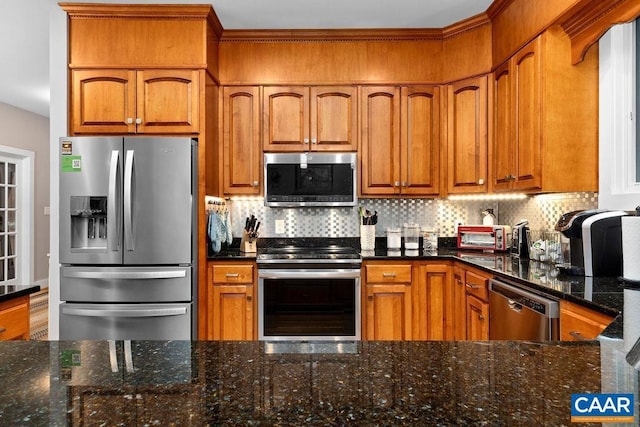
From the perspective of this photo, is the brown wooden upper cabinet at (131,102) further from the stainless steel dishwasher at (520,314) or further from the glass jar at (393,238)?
the stainless steel dishwasher at (520,314)

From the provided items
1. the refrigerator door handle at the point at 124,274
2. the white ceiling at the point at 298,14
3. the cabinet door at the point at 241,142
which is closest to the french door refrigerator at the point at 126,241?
the refrigerator door handle at the point at 124,274

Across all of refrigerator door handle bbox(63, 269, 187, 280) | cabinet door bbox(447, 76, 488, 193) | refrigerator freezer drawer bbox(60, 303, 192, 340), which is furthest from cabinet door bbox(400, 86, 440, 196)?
refrigerator freezer drawer bbox(60, 303, 192, 340)

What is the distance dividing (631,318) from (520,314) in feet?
3.01

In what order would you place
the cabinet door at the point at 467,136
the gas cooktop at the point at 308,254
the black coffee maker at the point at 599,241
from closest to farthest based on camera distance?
1. the black coffee maker at the point at 599,241
2. the gas cooktop at the point at 308,254
3. the cabinet door at the point at 467,136

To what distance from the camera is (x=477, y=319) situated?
283cm

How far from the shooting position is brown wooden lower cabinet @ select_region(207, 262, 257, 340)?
3.15m

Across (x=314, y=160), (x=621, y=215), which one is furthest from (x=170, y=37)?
(x=621, y=215)

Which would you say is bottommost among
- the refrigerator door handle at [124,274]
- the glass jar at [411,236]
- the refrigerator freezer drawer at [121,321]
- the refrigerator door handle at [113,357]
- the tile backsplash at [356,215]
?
the refrigerator freezer drawer at [121,321]

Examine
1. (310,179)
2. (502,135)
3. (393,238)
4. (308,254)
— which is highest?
(502,135)

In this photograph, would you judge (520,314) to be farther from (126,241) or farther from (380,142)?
(126,241)

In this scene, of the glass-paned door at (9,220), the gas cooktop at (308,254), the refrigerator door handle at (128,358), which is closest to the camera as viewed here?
the refrigerator door handle at (128,358)

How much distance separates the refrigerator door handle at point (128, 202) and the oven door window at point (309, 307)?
94cm

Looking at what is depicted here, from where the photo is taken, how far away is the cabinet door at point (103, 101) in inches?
124

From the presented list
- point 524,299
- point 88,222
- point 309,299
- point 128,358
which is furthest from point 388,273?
point 128,358
